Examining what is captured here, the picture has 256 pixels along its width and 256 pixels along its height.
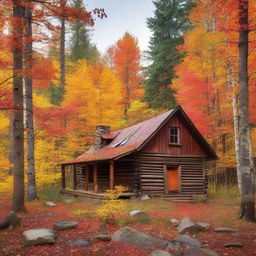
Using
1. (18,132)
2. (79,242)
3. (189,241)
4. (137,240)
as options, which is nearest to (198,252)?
(189,241)

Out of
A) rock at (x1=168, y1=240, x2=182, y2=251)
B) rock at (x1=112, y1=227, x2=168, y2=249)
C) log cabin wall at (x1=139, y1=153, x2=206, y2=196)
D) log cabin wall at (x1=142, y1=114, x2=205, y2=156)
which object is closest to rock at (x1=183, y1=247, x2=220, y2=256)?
rock at (x1=168, y1=240, x2=182, y2=251)

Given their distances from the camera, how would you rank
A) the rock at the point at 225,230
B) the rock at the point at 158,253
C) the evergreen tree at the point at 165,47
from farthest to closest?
the evergreen tree at the point at 165,47
the rock at the point at 225,230
the rock at the point at 158,253

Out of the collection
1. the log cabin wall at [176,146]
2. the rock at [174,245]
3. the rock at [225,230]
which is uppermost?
the log cabin wall at [176,146]

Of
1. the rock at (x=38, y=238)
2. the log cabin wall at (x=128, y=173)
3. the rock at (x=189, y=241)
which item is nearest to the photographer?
the rock at (x=38, y=238)

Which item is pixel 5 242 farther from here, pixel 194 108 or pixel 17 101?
pixel 194 108

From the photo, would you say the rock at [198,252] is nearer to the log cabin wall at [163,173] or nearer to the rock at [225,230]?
the rock at [225,230]

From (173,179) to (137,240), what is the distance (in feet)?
41.9

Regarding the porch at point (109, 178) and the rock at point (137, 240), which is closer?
the rock at point (137, 240)

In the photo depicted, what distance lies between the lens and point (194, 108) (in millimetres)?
23734

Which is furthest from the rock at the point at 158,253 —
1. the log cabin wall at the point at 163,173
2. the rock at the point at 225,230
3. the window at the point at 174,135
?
the window at the point at 174,135

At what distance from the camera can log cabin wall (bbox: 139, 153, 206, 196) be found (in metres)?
18.0

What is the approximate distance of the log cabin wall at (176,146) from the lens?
1845cm

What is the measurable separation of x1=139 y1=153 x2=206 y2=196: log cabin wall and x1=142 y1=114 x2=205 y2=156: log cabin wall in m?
0.37

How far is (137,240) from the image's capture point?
22.8ft
